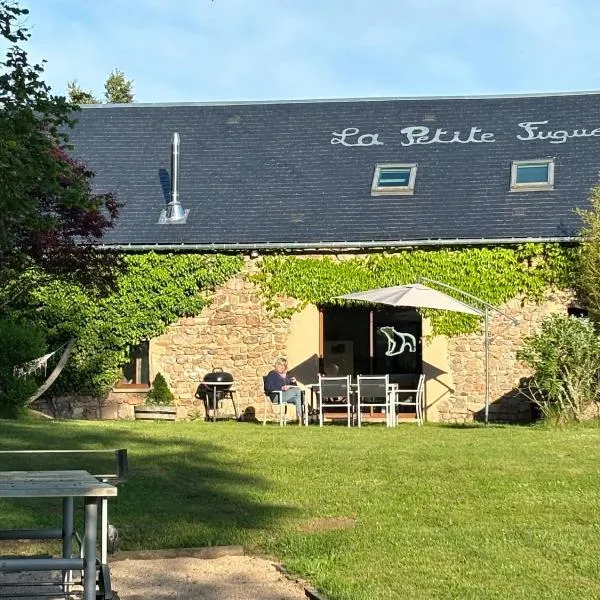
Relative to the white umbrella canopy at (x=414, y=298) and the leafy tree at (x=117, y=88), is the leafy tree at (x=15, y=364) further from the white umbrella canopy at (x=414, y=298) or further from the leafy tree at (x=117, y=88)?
the leafy tree at (x=117, y=88)

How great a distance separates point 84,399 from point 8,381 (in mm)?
3017

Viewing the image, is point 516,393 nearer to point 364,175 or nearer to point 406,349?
point 406,349

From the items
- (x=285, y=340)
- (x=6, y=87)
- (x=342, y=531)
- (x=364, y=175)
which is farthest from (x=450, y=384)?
(x=342, y=531)

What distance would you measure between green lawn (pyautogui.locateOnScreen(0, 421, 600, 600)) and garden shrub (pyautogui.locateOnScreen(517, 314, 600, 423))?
7.32ft

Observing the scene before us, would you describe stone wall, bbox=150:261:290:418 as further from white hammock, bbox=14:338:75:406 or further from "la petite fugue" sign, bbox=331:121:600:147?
"la petite fugue" sign, bbox=331:121:600:147

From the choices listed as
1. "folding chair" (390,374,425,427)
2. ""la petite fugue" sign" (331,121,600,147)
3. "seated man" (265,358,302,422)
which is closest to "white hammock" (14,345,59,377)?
"seated man" (265,358,302,422)

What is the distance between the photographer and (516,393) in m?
18.1

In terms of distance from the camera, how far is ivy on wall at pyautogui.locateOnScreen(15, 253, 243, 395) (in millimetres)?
18781

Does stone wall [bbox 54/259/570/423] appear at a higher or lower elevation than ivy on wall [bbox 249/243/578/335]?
lower

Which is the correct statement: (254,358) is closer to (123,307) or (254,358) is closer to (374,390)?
(123,307)

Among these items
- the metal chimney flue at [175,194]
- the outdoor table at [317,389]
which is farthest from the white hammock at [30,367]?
the outdoor table at [317,389]

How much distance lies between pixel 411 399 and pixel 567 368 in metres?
3.90

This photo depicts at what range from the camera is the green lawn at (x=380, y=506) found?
5824 mm

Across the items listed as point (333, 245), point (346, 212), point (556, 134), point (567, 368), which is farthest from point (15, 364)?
point (556, 134)
